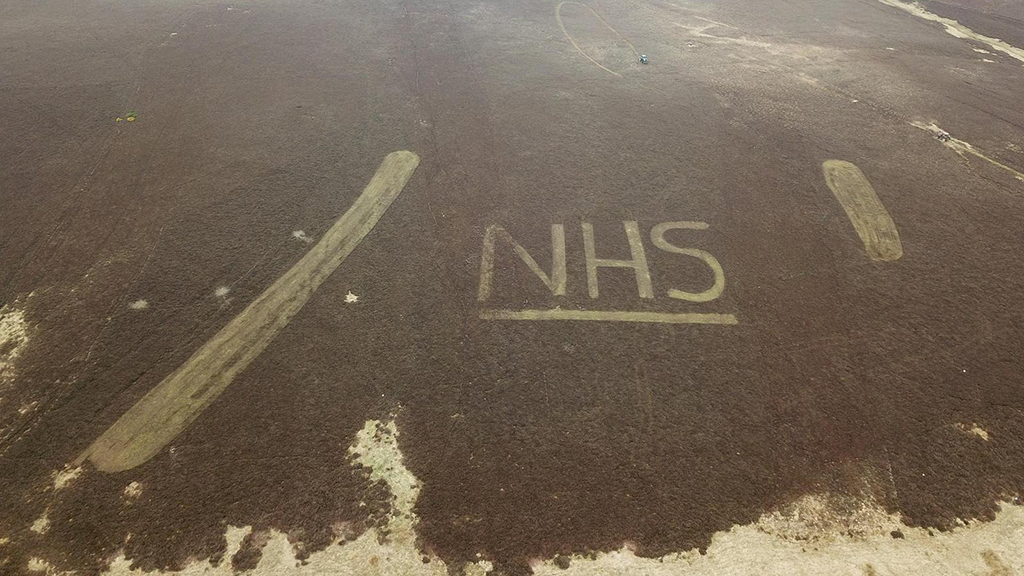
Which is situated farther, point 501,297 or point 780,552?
point 501,297

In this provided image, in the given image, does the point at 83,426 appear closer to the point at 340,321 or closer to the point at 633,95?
the point at 340,321

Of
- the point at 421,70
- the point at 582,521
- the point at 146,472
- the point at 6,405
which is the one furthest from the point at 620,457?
the point at 421,70

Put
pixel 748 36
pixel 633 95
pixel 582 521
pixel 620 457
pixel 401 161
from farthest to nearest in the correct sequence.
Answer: pixel 748 36
pixel 633 95
pixel 401 161
pixel 620 457
pixel 582 521

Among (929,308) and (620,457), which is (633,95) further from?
(620,457)

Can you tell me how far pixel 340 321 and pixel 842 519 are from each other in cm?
445

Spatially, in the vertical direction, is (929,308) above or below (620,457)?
above

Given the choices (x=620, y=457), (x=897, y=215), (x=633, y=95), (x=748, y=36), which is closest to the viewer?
(x=620, y=457)

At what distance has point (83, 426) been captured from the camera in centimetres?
438

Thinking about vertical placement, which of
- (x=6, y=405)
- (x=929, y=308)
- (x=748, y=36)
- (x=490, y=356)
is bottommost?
(x=6, y=405)

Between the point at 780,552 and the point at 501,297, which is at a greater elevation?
the point at 501,297

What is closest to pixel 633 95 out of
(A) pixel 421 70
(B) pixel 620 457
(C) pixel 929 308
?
(A) pixel 421 70

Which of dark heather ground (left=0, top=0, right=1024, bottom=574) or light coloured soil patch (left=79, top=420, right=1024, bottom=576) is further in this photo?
dark heather ground (left=0, top=0, right=1024, bottom=574)

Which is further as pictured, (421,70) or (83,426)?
(421,70)

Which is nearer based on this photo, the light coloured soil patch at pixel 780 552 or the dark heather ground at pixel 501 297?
the light coloured soil patch at pixel 780 552
